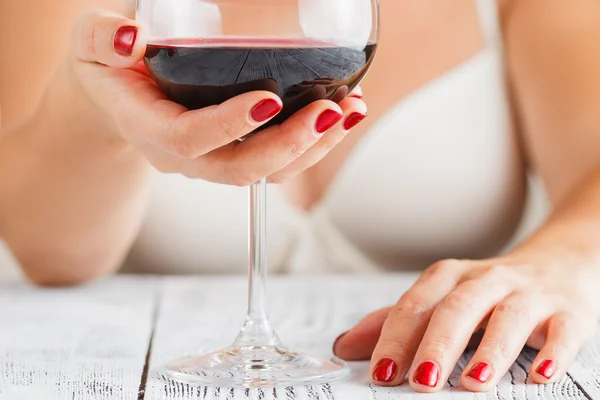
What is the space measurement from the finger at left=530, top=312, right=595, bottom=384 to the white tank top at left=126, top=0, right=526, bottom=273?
1.00 meters

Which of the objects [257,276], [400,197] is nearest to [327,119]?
[257,276]

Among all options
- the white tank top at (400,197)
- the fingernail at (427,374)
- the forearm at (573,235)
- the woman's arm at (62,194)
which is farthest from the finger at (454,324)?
the white tank top at (400,197)

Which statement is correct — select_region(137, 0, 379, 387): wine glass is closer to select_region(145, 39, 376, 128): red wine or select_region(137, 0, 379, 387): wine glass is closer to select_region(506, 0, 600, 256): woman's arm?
select_region(145, 39, 376, 128): red wine

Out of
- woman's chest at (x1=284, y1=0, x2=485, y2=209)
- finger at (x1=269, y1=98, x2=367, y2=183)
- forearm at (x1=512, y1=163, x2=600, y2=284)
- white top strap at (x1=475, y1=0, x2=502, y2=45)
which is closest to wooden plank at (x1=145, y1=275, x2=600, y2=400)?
forearm at (x1=512, y1=163, x2=600, y2=284)

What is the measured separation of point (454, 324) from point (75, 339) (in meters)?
0.43

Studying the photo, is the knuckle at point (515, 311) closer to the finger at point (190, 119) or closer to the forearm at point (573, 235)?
the forearm at point (573, 235)

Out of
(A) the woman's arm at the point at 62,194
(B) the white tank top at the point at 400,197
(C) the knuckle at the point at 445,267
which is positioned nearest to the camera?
(C) the knuckle at the point at 445,267

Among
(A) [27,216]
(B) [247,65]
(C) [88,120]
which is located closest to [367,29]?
(B) [247,65]

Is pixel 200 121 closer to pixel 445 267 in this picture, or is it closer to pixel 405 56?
pixel 445 267

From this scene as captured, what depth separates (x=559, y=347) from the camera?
823 millimetres

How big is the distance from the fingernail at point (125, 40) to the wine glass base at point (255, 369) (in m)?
0.30

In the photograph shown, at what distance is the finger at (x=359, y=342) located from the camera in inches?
34.6

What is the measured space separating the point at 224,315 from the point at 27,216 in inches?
20.6

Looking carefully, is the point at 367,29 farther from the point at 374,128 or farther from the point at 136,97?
the point at 374,128
